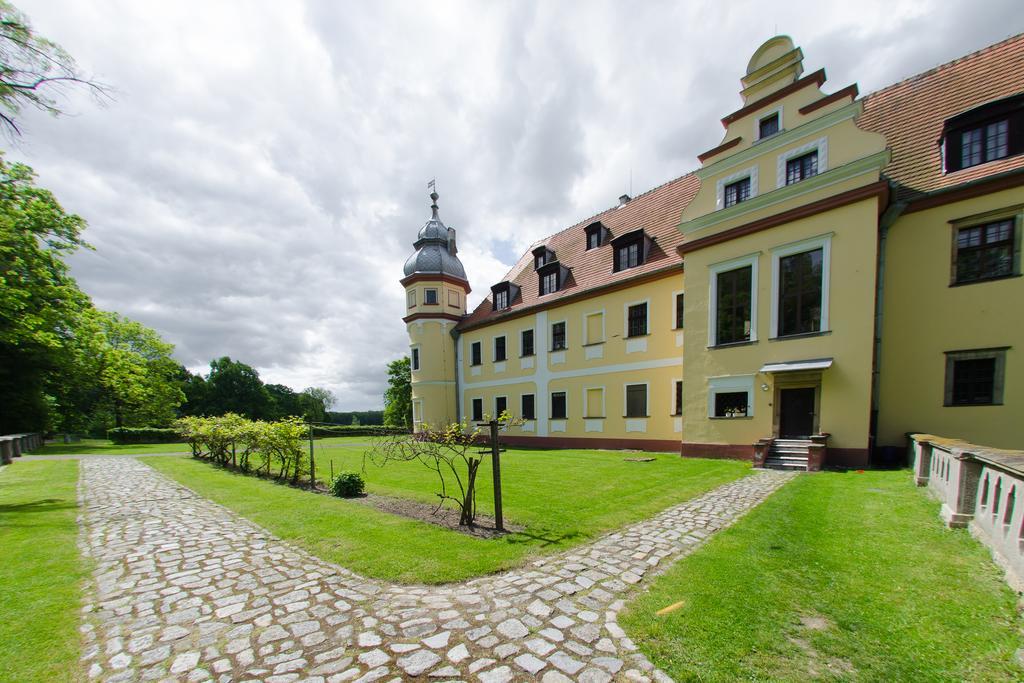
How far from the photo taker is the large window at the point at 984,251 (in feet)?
33.2

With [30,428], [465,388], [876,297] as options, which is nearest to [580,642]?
[876,297]

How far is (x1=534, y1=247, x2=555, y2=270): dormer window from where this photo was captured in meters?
22.2

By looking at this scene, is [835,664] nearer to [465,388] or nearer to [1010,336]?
[1010,336]

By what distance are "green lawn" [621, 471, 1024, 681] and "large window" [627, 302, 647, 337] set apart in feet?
38.3

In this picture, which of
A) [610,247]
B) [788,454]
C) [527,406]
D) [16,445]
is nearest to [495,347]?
[527,406]

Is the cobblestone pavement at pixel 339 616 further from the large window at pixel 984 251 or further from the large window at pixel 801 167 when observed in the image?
the large window at pixel 801 167

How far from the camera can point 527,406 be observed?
70.5ft

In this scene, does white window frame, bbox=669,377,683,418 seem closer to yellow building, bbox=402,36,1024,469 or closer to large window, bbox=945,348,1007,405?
yellow building, bbox=402,36,1024,469

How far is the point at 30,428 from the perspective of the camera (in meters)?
23.7

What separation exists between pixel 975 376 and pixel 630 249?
37.7ft

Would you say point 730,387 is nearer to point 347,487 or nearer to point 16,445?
point 347,487

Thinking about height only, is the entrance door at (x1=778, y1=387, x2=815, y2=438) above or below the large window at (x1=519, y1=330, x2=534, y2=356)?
below

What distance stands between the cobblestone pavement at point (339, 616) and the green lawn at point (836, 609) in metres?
0.38

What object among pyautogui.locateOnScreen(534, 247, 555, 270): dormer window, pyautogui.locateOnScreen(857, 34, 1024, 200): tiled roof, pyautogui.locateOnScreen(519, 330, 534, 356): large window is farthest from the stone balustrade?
pyautogui.locateOnScreen(857, 34, 1024, 200): tiled roof
